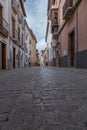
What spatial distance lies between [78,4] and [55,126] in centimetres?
1253

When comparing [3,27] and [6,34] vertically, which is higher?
[3,27]

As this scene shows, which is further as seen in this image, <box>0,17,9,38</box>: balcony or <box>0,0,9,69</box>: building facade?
<box>0,0,9,69</box>: building facade

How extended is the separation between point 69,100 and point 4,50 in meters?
15.6

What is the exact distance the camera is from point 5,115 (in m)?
2.26

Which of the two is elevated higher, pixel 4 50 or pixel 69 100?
pixel 4 50

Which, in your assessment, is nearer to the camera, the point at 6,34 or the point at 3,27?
the point at 3,27

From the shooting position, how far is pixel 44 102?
288 centimetres

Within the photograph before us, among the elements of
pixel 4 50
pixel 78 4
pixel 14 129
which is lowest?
pixel 14 129

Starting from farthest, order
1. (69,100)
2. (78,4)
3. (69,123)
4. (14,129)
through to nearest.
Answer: (78,4), (69,100), (69,123), (14,129)

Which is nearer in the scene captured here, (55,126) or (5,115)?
(55,126)

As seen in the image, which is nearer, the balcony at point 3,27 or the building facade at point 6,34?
the balcony at point 3,27

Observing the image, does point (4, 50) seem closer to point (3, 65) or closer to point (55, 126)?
point (3, 65)

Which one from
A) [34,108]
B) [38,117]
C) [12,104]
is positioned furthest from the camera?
[12,104]

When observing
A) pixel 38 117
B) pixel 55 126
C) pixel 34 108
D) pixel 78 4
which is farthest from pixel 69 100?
pixel 78 4
